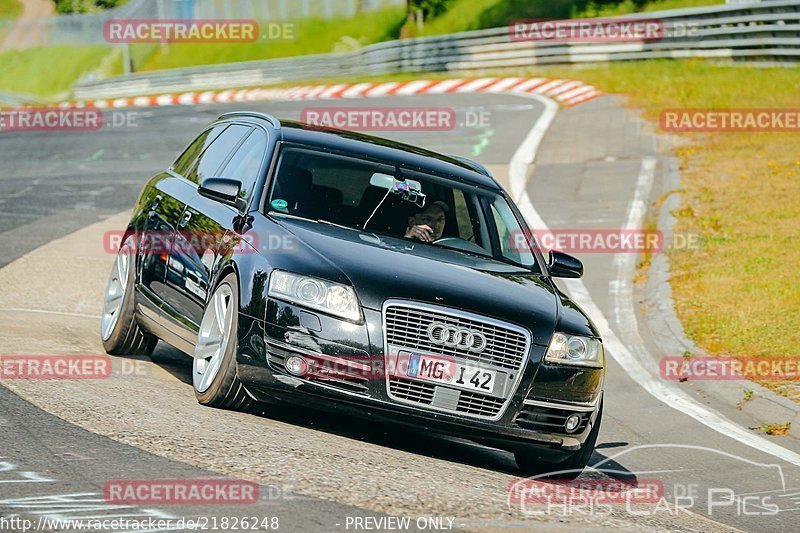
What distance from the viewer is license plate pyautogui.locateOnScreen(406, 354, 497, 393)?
6797 millimetres

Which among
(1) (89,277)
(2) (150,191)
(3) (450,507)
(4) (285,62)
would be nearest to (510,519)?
(3) (450,507)

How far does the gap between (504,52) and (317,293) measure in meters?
32.9

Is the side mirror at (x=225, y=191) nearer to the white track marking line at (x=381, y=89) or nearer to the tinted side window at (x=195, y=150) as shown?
the tinted side window at (x=195, y=150)

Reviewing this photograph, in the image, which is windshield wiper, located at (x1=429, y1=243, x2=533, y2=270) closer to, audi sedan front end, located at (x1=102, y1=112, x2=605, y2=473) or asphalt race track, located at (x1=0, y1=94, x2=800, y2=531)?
audi sedan front end, located at (x1=102, y1=112, x2=605, y2=473)

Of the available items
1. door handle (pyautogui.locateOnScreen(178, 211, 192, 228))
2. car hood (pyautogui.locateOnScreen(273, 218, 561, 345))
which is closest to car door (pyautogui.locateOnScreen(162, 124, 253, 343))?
door handle (pyautogui.locateOnScreen(178, 211, 192, 228))

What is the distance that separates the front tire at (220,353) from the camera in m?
7.05

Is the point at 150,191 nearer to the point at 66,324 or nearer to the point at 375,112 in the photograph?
the point at 66,324

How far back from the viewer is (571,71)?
35.9 metres

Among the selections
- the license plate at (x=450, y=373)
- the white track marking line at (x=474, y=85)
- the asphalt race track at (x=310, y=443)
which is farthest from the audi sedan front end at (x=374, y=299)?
the white track marking line at (x=474, y=85)

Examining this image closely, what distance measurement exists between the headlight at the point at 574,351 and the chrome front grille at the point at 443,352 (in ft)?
0.99

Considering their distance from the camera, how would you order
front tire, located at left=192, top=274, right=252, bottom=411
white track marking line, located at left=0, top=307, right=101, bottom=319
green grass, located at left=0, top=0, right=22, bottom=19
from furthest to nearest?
1. green grass, located at left=0, top=0, right=22, bottom=19
2. white track marking line, located at left=0, top=307, right=101, bottom=319
3. front tire, located at left=192, top=274, right=252, bottom=411

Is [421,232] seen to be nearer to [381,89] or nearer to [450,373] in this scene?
[450,373]

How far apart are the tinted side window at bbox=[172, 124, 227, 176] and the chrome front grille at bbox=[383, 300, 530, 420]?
3246 millimetres

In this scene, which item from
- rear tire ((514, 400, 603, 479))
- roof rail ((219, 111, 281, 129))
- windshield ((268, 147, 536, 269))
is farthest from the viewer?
roof rail ((219, 111, 281, 129))
